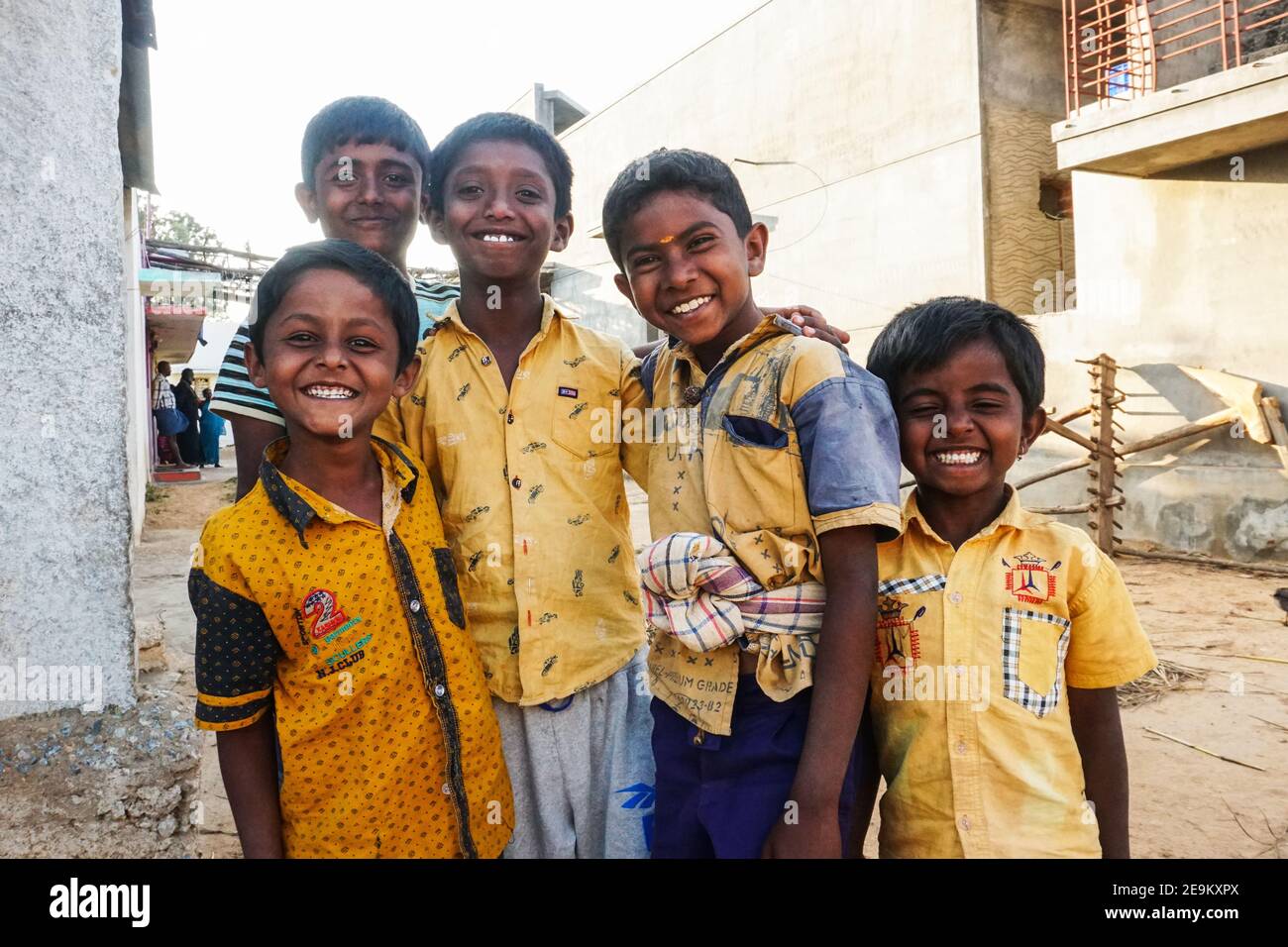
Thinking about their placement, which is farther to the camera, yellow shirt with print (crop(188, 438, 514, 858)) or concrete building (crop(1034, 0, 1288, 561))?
concrete building (crop(1034, 0, 1288, 561))

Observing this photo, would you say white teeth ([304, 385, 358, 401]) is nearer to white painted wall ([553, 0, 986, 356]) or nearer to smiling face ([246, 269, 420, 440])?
smiling face ([246, 269, 420, 440])

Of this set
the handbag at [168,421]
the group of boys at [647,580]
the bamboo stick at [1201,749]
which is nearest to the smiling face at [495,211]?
the group of boys at [647,580]

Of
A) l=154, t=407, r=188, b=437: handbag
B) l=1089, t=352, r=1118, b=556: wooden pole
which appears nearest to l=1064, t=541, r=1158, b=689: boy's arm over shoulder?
l=1089, t=352, r=1118, b=556: wooden pole

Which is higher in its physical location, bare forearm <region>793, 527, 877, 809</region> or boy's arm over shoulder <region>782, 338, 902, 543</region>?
boy's arm over shoulder <region>782, 338, 902, 543</region>

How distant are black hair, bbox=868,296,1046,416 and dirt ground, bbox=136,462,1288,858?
198 cm

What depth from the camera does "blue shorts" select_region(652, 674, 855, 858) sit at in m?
1.39

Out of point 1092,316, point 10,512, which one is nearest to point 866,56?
point 1092,316

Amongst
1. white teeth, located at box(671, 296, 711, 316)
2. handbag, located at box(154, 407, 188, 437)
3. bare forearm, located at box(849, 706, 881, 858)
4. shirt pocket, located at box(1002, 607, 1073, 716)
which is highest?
handbag, located at box(154, 407, 188, 437)

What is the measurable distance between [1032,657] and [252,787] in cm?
148

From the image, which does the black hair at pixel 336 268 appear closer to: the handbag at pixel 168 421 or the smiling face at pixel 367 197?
the smiling face at pixel 367 197

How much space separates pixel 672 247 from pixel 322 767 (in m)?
1.19

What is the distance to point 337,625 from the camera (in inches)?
58.3

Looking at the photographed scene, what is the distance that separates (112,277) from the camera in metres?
2.11
